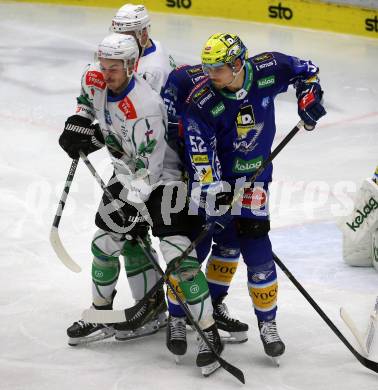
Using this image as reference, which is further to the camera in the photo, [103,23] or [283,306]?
[103,23]

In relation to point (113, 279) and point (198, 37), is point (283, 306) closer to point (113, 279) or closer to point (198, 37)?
point (113, 279)

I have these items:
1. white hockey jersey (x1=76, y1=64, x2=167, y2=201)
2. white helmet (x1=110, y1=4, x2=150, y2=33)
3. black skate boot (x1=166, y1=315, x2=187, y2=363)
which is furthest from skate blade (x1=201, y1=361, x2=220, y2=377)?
white helmet (x1=110, y1=4, x2=150, y2=33)

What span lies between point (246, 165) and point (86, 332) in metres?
1.02

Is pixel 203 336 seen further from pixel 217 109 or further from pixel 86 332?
pixel 217 109

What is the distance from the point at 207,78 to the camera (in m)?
3.91

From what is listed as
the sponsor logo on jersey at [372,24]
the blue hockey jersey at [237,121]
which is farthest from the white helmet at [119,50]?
the sponsor logo on jersey at [372,24]

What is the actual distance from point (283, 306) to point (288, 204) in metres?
1.41

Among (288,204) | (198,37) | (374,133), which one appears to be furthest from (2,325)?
(198,37)

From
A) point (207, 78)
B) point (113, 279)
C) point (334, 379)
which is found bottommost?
point (334, 379)

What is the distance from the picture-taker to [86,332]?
14.2 ft

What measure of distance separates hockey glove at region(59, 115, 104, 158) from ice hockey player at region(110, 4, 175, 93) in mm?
376

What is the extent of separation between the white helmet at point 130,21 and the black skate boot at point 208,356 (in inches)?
54.2

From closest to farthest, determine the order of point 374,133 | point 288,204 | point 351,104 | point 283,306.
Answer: point 283,306
point 288,204
point 374,133
point 351,104

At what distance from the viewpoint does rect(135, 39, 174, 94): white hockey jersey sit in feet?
14.3
